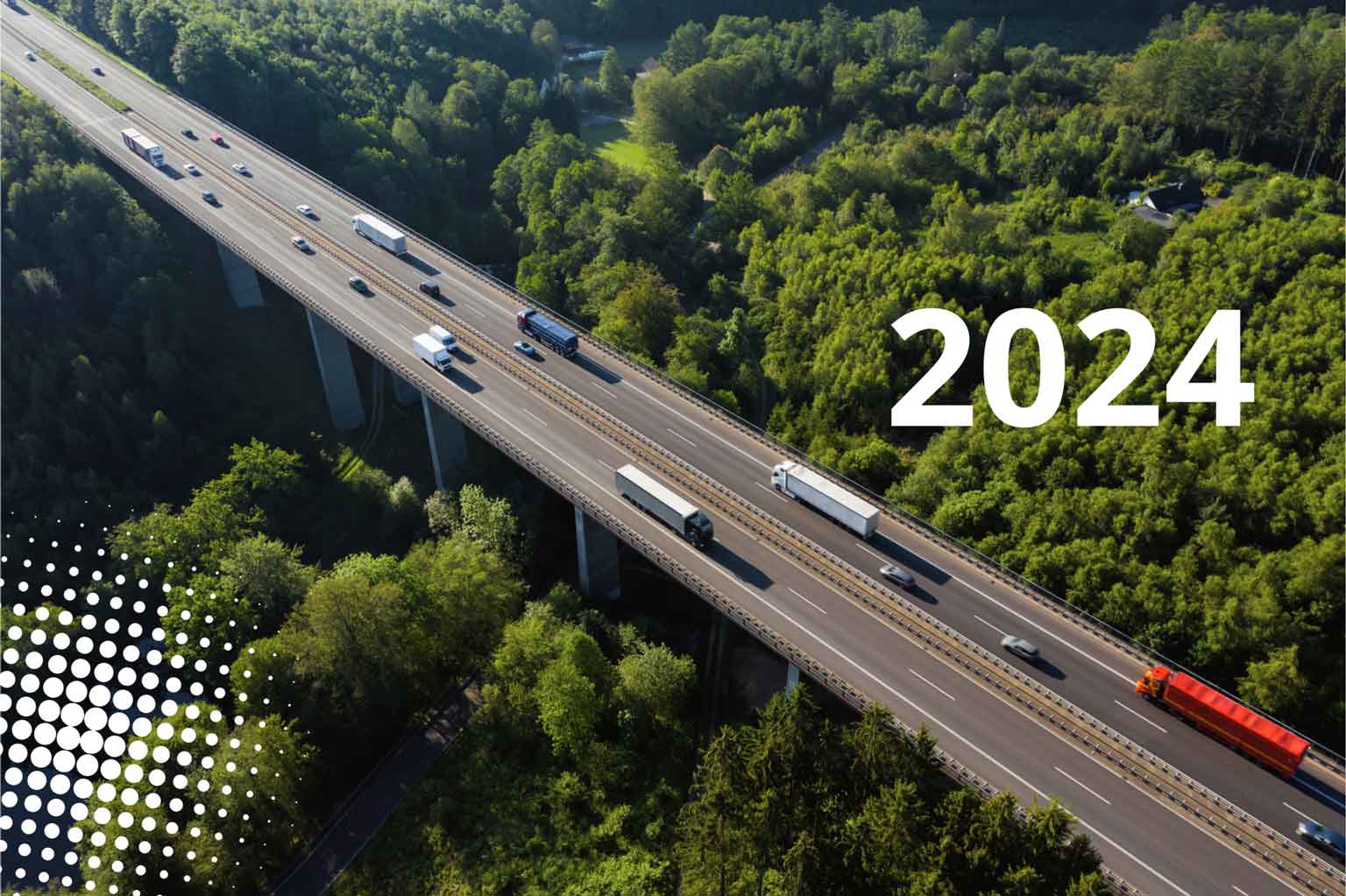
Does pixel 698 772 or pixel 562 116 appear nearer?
pixel 698 772

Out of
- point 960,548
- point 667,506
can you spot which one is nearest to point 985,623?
point 960,548

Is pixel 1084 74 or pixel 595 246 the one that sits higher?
pixel 1084 74

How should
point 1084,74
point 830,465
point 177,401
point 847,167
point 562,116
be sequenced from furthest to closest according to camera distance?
point 562,116 → point 1084,74 → point 847,167 → point 177,401 → point 830,465

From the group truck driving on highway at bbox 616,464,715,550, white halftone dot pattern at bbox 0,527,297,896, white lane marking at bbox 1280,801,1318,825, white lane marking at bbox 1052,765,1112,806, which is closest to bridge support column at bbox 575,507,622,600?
truck driving on highway at bbox 616,464,715,550

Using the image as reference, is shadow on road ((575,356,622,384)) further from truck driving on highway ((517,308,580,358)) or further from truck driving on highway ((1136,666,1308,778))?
truck driving on highway ((1136,666,1308,778))

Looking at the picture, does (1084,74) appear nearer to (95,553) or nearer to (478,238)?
(478,238)

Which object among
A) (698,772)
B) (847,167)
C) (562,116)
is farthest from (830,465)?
(562,116)

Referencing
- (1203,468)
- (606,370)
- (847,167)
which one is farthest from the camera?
(847,167)

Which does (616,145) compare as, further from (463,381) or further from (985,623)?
(985,623)
